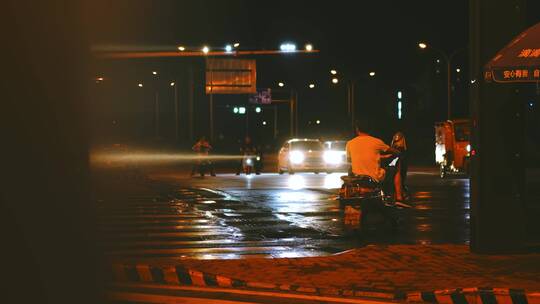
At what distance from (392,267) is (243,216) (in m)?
7.84

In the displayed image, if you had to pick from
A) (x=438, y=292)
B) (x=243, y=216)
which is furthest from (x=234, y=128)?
(x=438, y=292)

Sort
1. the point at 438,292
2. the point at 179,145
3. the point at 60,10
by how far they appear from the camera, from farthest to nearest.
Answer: the point at 179,145
the point at 60,10
the point at 438,292

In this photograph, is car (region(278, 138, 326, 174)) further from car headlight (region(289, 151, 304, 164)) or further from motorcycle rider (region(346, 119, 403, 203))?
motorcycle rider (region(346, 119, 403, 203))

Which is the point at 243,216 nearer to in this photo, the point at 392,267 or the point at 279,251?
the point at 279,251

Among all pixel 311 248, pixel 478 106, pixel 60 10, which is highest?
pixel 60 10

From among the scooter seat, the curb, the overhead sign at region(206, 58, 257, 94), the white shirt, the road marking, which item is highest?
the overhead sign at region(206, 58, 257, 94)

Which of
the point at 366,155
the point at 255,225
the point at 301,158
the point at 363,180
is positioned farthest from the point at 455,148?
the point at 363,180

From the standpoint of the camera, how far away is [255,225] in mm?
15898

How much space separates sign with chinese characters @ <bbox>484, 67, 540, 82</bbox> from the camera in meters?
9.40

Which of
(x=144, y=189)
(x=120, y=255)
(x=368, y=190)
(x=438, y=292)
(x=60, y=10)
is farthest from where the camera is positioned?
(x=144, y=189)

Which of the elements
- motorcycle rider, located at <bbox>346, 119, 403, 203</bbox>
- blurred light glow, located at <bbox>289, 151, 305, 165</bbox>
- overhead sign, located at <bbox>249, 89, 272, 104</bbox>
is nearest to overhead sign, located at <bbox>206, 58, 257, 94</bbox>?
blurred light glow, located at <bbox>289, 151, 305, 165</bbox>

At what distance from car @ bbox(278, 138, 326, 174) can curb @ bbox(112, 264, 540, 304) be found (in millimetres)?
28651

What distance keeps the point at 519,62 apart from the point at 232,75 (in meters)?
49.2

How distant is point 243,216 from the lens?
57.9ft
